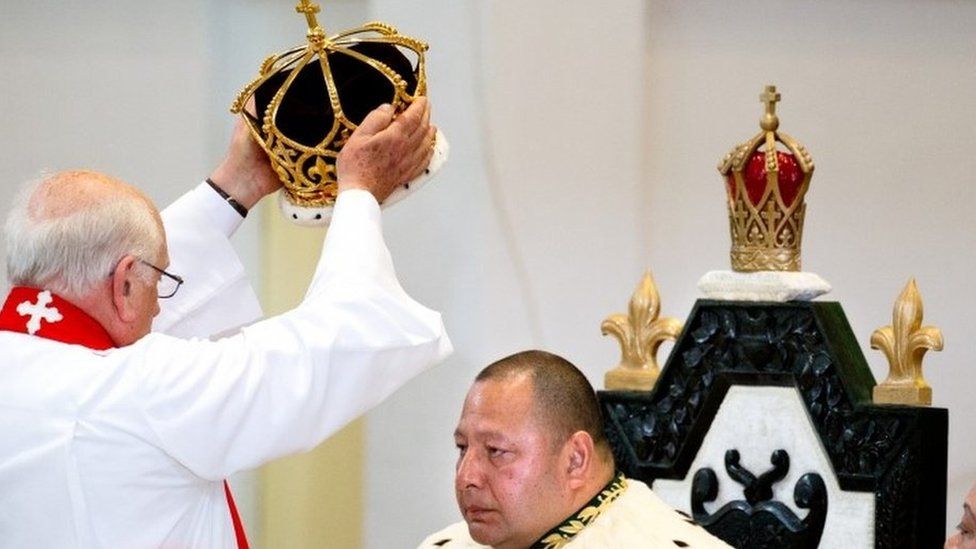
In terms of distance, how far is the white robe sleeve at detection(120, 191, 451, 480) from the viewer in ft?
8.95

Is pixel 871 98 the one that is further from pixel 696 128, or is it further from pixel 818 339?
pixel 818 339

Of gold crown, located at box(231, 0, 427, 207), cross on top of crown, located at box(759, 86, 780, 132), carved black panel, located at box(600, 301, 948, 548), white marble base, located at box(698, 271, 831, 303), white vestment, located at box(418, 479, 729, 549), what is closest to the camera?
gold crown, located at box(231, 0, 427, 207)

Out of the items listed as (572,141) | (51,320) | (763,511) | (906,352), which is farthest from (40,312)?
(572,141)

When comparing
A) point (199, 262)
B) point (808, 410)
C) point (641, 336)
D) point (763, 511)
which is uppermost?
point (199, 262)

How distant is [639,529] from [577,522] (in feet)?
0.43

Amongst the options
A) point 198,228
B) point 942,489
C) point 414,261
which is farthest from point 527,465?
point 414,261

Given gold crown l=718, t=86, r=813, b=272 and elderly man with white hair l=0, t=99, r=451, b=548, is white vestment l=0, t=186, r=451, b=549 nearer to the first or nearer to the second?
elderly man with white hair l=0, t=99, r=451, b=548

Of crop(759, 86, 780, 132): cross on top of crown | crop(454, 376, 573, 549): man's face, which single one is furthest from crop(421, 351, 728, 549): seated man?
crop(759, 86, 780, 132): cross on top of crown

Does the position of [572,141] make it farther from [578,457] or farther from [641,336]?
[578,457]

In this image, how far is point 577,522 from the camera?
3555mm

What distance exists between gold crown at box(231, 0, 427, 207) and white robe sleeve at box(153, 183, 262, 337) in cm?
31

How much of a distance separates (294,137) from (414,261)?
8.14ft

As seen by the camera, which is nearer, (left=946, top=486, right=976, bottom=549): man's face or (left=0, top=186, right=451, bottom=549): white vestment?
(left=0, top=186, right=451, bottom=549): white vestment

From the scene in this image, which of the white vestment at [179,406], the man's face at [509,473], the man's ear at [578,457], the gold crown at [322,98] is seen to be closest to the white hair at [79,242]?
the white vestment at [179,406]
